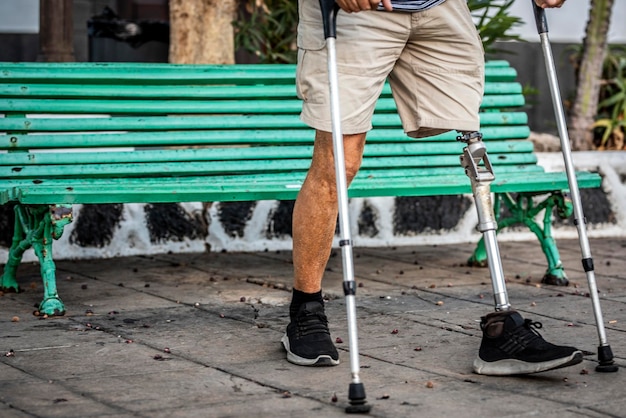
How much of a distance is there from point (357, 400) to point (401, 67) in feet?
4.44

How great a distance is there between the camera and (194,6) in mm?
7074

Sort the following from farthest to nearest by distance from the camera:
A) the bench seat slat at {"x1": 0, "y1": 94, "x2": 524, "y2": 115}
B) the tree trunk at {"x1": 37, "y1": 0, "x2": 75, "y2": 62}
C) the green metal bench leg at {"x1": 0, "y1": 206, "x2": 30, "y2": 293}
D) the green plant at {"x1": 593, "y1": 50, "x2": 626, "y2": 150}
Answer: the green plant at {"x1": 593, "y1": 50, "x2": 626, "y2": 150} → the tree trunk at {"x1": 37, "y1": 0, "x2": 75, "y2": 62} → the bench seat slat at {"x1": 0, "y1": 94, "x2": 524, "y2": 115} → the green metal bench leg at {"x1": 0, "y1": 206, "x2": 30, "y2": 293}

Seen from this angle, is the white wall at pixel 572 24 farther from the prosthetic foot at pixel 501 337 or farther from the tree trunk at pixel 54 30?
the prosthetic foot at pixel 501 337

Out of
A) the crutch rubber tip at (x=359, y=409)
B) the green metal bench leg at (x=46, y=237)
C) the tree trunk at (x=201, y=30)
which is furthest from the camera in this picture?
the tree trunk at (x=201, y=30)

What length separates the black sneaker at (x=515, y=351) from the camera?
153 inches

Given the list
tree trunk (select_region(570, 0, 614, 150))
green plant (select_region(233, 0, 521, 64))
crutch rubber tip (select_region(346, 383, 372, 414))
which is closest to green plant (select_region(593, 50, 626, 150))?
tree trunk (select_region(570, 0, 614, 150))

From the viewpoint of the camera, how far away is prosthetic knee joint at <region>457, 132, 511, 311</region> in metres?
4.03

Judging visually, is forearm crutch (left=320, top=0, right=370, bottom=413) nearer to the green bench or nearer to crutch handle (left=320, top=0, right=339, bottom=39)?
crutch handle (left=320, top=0, right=339, bottom=39)

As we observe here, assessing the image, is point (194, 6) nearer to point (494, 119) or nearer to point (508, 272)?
point (494, 119)

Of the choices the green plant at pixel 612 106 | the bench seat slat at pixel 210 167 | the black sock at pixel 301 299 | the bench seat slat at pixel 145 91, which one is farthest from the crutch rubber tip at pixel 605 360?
the green plant at pixel 612 106

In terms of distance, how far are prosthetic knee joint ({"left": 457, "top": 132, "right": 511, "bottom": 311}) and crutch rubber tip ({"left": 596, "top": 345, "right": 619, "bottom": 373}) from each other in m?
0.34

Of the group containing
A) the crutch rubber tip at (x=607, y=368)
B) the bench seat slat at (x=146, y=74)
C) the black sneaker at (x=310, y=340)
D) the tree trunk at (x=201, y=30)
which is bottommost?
the crutch rubber tip at (x=607, y=368)

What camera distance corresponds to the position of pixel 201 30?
Answer: 7.08 meters

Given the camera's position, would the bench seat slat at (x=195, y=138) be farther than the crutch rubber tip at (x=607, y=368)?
Yes
